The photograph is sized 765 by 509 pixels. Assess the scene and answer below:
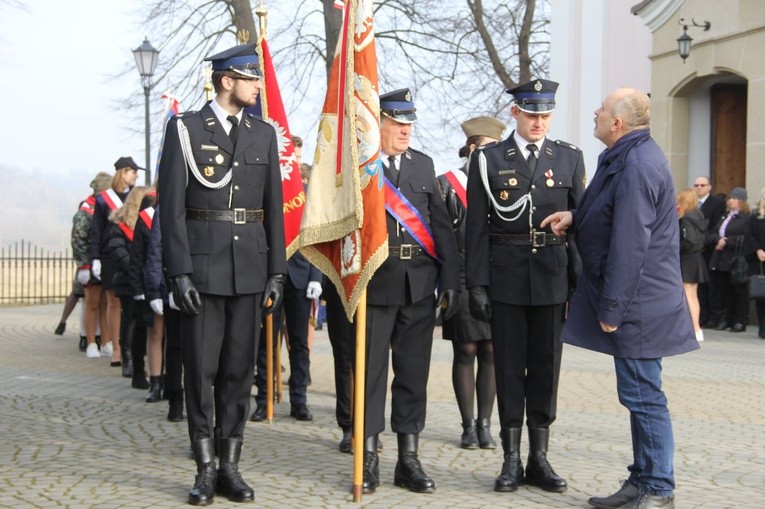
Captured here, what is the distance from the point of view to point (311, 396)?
10797 mm

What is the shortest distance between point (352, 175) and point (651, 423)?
206 cm

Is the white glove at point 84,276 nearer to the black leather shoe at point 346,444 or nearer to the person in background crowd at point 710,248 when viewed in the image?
the black leather shoe at point 346,444

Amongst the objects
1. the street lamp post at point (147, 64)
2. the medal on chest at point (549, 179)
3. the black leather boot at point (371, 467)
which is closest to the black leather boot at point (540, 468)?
the black leather boot at point (371, 467)

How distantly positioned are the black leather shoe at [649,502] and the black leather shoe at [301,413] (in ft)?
11.9

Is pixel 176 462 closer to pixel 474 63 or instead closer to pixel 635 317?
pixel 635 317

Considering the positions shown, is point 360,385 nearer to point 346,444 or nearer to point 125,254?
point 346,444

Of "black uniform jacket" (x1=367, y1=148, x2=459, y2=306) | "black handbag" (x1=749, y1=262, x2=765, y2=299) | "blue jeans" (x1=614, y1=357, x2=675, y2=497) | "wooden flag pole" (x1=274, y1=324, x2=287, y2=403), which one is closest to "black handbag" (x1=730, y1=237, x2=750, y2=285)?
"black handbag" (x1=749, y1=262, x2=765, y2=299)

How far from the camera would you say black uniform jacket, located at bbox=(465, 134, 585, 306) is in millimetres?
6918

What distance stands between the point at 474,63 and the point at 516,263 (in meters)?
22.7

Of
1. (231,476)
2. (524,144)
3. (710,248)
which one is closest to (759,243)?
(710,248)

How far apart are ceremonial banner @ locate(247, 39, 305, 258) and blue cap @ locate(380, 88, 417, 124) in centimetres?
270

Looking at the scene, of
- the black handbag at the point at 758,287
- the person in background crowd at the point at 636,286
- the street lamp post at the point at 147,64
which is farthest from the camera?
the street lamp post at the point at 147,64

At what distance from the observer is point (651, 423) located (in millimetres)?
6168

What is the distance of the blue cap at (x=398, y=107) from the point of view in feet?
23.3
